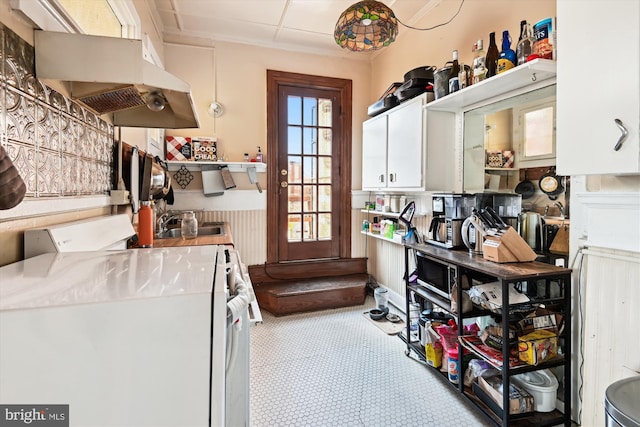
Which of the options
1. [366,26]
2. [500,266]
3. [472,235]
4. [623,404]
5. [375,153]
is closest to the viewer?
[623,404]

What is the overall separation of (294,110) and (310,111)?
0.20 metres

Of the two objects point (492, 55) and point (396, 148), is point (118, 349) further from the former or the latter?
point (396, 148)

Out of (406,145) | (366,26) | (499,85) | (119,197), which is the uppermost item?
(366,26)

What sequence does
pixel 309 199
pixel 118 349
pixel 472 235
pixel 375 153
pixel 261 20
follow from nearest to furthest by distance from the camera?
pixel 118 349 < pixel 472 235 < pixel 261 20 < pixel 375 153 < pixel 309 199

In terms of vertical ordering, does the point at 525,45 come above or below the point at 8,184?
above

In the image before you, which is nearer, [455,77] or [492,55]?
[492,55]

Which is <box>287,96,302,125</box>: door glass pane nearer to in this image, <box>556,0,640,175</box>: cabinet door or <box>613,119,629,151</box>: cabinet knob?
<box>556,0,640,175</box>: cabinet door

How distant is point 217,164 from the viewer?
11.1 ft

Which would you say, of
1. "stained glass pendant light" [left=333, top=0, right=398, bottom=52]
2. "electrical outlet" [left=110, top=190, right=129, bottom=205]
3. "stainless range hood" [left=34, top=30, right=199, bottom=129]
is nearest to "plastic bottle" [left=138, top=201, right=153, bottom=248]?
"electrical outlet" [left=110, top=190, right=129, bottom=205]

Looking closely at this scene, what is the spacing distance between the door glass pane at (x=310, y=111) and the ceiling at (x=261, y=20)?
57 cm

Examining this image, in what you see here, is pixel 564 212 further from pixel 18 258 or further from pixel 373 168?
pixel 18 258

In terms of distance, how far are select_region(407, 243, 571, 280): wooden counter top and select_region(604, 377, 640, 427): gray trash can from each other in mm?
522

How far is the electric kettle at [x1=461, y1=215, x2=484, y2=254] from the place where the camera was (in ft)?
6.63

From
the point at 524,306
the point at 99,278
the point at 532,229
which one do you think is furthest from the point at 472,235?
the point at 99,278
